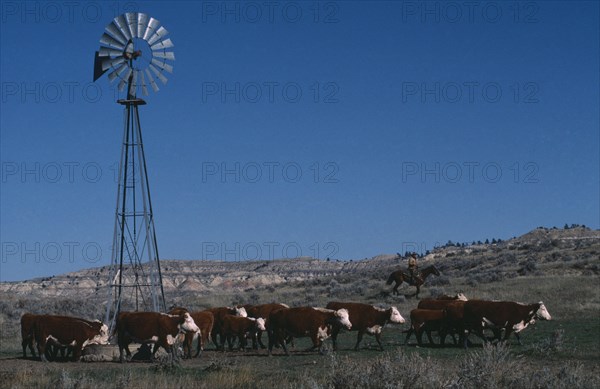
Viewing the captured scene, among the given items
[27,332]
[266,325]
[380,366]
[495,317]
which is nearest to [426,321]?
[495,317]

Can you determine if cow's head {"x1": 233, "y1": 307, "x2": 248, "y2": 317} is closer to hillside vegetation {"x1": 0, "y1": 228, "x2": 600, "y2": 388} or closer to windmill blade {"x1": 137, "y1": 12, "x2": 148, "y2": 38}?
hillside vegetation {"x1": 0, "y1": 228, "x2": 600, "y2": 388}

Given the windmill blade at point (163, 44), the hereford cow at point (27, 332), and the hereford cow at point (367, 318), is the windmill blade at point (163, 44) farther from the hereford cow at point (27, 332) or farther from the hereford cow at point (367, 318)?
the hereford cow at point (367, 318)

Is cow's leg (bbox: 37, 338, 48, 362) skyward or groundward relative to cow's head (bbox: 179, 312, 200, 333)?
groundward

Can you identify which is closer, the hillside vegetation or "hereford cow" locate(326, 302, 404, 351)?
the hillside vegetation

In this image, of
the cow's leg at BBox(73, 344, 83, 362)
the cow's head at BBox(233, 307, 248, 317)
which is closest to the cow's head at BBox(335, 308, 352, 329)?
the cow's head at BBox(233, 307, 248, 317)

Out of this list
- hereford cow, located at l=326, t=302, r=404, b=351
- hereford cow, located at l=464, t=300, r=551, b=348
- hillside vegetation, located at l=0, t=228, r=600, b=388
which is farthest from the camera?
hereford cow, located at l=464, t=300, r=551, b=348

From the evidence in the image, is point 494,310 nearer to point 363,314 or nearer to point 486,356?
point 363,314

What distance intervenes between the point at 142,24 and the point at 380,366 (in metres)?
17.1

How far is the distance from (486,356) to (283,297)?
39.6 metres

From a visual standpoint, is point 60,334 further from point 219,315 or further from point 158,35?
point 158,35

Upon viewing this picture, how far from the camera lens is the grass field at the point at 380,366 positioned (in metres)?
14.1

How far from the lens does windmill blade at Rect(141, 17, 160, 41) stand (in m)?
27.2

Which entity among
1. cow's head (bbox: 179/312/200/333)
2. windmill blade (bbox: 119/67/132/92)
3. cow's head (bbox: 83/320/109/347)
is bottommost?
cow's head (bbox: 83/320/109/347)

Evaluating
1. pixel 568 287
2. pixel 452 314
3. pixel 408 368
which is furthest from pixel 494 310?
pixel 568 287
